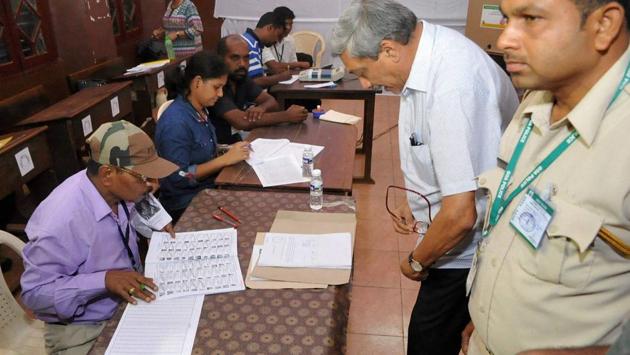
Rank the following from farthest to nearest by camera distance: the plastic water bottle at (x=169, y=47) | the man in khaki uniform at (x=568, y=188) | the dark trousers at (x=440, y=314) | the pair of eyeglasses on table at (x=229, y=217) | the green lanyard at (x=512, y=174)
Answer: the plastic water bottle at (x=169, y=47) < the pair of eyeglasses on table at (x=229, y=217) < the dark trousers at (x=440, y=314) < the green lanyard at (x=512, y=174) < the man in khaki uniform at (x=568, y=188)

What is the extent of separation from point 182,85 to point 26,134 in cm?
100

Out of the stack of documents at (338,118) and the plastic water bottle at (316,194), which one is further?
the stack of documents at (338,118)

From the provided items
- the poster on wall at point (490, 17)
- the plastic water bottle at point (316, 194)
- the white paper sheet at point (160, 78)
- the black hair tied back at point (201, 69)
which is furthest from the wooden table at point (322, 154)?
the poster on wall at point (490, 17)

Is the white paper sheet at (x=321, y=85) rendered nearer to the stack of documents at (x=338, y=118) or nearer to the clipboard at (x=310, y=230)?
the stack of documents at (x=338, y=118)

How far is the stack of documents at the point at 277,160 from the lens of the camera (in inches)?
78.7

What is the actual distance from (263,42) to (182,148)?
7.59ft

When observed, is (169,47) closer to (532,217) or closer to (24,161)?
(24,161)

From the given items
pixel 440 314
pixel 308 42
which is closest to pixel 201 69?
pixel 440 314

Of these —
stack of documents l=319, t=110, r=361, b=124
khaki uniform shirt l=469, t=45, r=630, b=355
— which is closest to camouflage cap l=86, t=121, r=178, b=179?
khaki uniform shirt l=469, t=45, r=630, b=355

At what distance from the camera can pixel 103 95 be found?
129 inches

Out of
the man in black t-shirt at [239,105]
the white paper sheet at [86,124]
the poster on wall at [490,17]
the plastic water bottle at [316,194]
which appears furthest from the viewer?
the poster on wall at [490,17]

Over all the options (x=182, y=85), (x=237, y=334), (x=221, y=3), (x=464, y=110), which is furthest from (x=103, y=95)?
(x=221, y=3)

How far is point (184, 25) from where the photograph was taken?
5.00 meters

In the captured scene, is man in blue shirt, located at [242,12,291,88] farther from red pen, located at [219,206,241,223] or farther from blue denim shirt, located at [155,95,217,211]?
red pen, located at [219,206,241,223]
